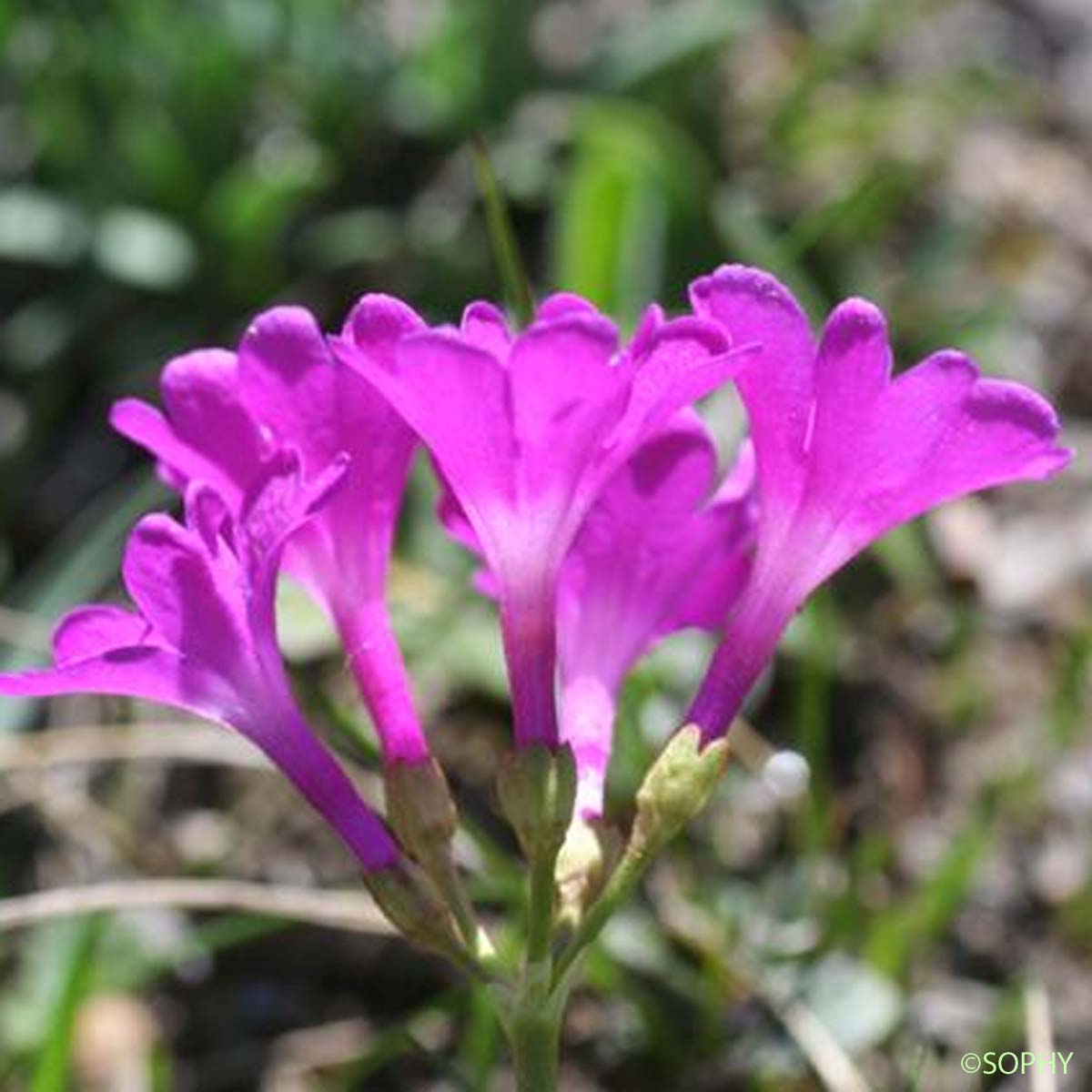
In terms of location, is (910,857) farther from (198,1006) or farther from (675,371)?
(675,371)

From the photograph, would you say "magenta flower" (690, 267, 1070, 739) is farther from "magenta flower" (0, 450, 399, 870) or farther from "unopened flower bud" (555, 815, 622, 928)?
"magenta flower" (0, 450, 399, 870)

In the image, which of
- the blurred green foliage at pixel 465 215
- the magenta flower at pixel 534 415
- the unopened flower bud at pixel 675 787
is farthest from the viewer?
the blurred green foliage at pixel 465 215

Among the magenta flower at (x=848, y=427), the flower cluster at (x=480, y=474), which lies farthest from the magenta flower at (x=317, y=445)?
the magenta flower at (x=848, y=427)

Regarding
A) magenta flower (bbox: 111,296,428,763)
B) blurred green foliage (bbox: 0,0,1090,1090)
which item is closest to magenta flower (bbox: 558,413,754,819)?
magenta flower (bbox: 111,296,428,763)

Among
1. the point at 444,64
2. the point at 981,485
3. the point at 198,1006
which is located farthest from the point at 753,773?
the point at 444,64

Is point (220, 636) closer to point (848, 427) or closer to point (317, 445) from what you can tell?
point (317, 445)

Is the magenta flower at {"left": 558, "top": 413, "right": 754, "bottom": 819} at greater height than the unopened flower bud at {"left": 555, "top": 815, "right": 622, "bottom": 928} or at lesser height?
greater

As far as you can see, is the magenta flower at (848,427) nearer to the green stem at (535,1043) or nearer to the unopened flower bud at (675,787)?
the unopened flower bud at (675,787)
